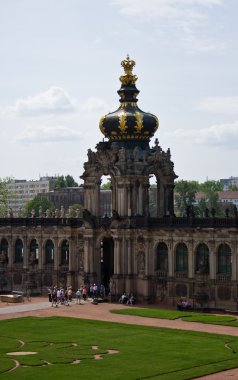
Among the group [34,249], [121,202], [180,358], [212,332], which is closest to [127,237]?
[121,202]

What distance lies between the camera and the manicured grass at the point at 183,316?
75.9m

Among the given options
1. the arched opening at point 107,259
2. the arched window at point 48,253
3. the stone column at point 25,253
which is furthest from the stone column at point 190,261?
the stone column at point 25,253

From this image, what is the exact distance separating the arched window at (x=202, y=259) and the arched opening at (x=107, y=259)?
13.6 metres

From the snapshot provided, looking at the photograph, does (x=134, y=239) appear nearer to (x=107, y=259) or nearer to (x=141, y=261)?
(x=141, y=261)

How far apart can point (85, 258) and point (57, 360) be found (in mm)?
39332

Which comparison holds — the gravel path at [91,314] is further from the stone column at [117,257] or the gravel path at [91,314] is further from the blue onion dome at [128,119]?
the blue onion dome at [128,119]

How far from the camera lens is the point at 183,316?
259 ft

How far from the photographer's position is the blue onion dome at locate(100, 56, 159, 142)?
95.8m

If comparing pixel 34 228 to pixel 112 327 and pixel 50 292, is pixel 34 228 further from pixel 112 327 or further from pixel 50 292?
pixel 112 327

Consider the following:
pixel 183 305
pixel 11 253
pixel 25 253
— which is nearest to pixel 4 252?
pixel 11 253

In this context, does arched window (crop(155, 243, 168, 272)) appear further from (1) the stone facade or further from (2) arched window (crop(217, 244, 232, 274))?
(2) arched window (crop(217, 244, 232, 274))

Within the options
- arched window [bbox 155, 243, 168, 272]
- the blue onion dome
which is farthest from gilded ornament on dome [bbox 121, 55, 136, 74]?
arched window [bbox 155, 243, 168, 272]

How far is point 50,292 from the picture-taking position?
92.8 m

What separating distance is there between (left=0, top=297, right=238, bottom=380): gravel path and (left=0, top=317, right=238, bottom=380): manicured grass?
8.63 ft
